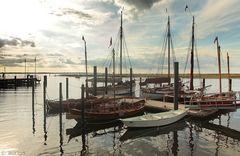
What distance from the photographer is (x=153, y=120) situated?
24906 mm

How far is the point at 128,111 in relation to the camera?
A: 1173 inches

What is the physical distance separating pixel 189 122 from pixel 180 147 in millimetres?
9086

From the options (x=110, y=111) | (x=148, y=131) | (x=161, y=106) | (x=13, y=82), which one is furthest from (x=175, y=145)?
(x=13, y=82)

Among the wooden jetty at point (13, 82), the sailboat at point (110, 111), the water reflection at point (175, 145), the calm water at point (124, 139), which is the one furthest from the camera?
the wooden jetty at point (13, 82)

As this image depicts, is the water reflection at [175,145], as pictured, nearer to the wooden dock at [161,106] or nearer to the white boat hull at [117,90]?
the wooden dock at [161,106]

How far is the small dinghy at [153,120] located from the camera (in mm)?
24375

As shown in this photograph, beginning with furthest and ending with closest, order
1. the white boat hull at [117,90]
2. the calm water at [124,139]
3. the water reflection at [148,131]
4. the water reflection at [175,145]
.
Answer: the white boat hull at [117,90] < the water reflection at [148,131] < the calm water at [124,139] < the water reflection at [175,145]

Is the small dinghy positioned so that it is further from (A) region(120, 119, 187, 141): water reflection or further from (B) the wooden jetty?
(B) the wooden jetty

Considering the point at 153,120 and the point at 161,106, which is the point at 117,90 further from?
the point at 153,120

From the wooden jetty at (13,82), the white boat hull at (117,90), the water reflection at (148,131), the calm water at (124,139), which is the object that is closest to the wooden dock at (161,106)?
the calm water at (124,139)

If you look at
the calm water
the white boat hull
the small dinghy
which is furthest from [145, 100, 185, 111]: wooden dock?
the white boat hull

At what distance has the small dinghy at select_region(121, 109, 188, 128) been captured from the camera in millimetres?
24375

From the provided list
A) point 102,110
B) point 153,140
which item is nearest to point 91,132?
point 102,110

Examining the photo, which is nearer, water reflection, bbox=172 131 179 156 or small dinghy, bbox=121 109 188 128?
water reflection, bbox=172 131 179 156
